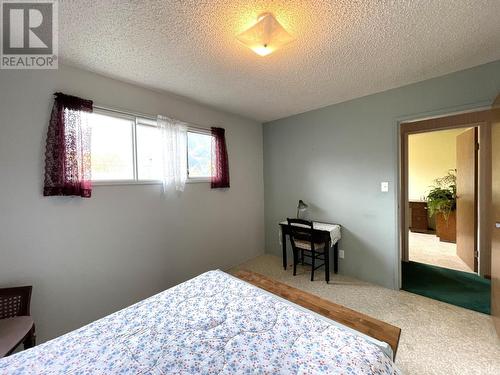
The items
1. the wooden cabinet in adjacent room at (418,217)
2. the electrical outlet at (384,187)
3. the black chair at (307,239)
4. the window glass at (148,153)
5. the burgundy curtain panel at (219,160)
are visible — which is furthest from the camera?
the wooden cabinet in adjacent room at (418,217)

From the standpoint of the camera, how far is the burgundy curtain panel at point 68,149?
1722mm

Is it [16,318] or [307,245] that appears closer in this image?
[16,318]

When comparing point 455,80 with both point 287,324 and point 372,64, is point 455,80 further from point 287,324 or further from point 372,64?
point 287,324

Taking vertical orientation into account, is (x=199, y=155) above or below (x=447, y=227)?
above

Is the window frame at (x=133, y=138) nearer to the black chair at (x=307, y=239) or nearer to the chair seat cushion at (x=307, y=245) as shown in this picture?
the black chair at (x=307, y=239)

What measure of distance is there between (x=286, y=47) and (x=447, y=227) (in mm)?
4951

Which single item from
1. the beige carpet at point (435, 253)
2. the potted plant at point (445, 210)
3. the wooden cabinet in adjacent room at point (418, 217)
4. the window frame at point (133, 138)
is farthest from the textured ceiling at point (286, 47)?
the wooden cabinet in adjacent room at point (418, 217)

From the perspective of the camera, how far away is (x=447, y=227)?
4223mm

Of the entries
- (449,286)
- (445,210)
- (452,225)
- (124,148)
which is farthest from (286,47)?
(452,225)

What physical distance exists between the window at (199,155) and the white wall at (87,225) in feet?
0.52

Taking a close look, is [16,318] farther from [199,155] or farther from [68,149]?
[199,155]

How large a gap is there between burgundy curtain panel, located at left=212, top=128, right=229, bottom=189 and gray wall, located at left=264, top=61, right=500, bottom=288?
1.04 m

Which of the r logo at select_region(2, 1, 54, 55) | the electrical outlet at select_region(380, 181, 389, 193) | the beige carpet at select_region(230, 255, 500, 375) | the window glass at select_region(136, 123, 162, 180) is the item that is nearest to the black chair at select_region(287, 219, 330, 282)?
the beige carpet at select_region(230, 255, 500, 375)

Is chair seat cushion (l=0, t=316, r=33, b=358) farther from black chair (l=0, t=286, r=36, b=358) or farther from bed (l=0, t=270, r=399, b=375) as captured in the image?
bed (l=0, t=270, r=399, b=375)
